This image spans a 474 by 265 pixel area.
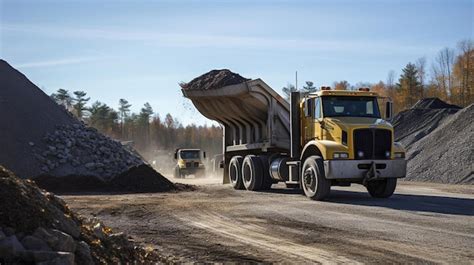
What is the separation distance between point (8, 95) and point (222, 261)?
1780 cm

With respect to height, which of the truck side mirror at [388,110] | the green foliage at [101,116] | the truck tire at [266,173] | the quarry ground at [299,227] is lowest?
the quarry ground at [299,227]

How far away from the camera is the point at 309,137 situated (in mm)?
15148

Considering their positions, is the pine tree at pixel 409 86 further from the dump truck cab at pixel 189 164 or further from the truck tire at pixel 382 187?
the truck tire at pixel 382 187

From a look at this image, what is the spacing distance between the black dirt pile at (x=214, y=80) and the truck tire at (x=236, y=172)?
9.30 ft

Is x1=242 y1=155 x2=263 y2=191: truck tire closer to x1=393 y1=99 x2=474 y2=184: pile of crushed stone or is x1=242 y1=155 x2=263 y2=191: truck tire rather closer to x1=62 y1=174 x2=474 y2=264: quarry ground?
x1=62 y1=174 x2=474 y2=264: quarry ground

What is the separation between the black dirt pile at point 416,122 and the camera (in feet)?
106

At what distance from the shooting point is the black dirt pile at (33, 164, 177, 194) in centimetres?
1892

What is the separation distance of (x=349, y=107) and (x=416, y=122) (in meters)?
21.6

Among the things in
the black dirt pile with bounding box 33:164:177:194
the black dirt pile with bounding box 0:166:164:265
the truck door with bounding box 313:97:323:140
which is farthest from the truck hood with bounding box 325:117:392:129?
the black dirt pile with bounding box 0:166:164:265

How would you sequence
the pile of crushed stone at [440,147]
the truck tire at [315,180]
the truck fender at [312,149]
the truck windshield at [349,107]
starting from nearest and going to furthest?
the truck tire at [315,180]
the truck fender at [312,149]
the truck windshield at [349,107]
the pile of crushed stone at [440,147]

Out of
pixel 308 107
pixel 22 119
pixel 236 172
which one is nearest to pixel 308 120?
pixel 308 107

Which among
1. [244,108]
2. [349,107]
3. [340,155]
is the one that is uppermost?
[244,108]

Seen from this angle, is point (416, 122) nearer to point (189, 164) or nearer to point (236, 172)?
point (189, 164)

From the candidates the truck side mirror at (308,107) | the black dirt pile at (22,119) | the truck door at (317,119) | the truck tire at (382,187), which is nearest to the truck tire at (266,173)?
the truck door at (317,119)
